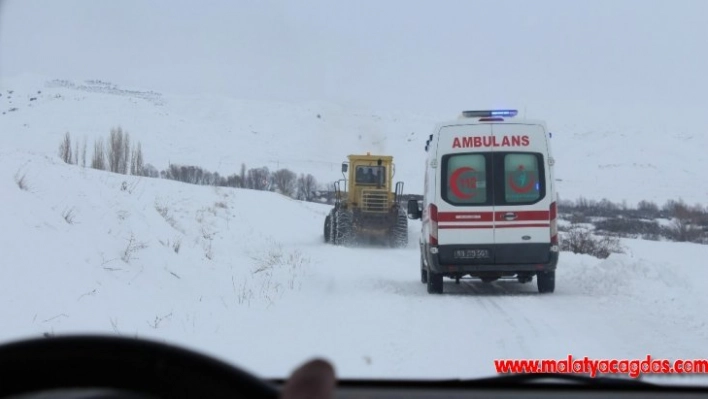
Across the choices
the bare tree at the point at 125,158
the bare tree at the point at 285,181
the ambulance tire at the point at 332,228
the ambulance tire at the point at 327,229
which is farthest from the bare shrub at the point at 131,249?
the bare tree at the point at 285,181

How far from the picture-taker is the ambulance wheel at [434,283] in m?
12.9

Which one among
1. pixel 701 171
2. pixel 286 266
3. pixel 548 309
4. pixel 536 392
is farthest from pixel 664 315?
pixel 286 266

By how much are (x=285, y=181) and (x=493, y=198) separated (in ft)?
128

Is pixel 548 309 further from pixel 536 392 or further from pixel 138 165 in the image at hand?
pixel 138 165

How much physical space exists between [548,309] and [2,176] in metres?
8.34

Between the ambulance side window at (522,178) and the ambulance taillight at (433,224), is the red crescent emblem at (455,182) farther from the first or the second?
the ambulance side window at (522,178)

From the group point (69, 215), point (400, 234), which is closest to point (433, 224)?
point (69, 215)

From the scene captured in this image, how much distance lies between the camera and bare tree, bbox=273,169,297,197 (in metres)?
50.1

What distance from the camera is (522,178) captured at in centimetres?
1257

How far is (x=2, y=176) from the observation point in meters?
12.3

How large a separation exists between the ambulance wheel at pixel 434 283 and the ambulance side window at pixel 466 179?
4.06 feet

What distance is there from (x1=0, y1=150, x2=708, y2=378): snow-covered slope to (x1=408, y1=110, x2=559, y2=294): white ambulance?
0.65 m

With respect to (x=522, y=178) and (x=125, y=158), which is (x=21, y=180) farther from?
(x=125, y=158)

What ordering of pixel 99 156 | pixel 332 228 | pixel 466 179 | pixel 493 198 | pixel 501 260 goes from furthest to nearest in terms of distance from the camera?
pixel 99 156 → pixel 332 228 → pixel 466 179 → pixel 493 198 → pixel 501 260
